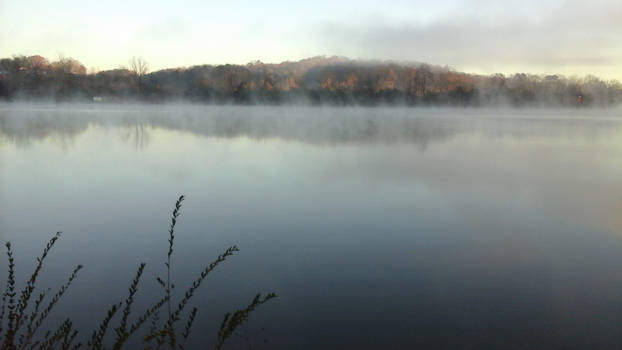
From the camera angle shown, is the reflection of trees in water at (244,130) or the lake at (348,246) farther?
the reflection of trees in water at (244,130)


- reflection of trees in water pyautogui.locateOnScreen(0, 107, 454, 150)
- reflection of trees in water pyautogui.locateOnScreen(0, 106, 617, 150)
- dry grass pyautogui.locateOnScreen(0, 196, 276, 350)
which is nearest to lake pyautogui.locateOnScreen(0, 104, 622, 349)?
dry grass pyautogui.locateOnScreen(0, 196, 276, 350)

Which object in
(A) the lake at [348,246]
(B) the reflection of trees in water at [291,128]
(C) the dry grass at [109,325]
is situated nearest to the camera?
(C) the dry grass at [109,325]

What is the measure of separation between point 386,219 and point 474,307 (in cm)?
264

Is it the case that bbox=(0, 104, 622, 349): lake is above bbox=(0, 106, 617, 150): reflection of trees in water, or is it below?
below

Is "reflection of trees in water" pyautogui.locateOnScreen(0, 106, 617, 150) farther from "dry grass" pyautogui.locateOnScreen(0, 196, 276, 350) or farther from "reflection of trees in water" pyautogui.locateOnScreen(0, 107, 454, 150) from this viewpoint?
"dry grass" pyautogui.locateOnScreen(0, 196, 276, 350)

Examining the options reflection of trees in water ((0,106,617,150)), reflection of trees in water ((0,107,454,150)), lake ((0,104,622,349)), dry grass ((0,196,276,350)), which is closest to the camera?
dry grass ((0,196,276,350))

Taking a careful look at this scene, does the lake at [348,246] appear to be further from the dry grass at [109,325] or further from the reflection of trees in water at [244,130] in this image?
the reflection of trees in water at [244,130]

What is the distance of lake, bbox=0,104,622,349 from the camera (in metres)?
3.29

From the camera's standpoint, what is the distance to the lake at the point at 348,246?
329cm

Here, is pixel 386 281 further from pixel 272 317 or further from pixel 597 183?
pixel 597 183

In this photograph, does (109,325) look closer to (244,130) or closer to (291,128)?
(244,130)

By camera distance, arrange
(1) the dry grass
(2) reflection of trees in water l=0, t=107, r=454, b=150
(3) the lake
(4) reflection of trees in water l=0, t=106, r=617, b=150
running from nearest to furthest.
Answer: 1. (1) the dry grass
2. (3) the lake
3. (2) reflection of trees in water l=0, t=107, r=454, b=150
4. (4) reflection of trees in water l=0, t=106, r=617, b=150

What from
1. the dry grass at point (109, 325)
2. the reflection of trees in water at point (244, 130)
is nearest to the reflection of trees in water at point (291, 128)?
the reflection of trees in water at point (244, 130)

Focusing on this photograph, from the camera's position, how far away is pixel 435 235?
17.9 ft
